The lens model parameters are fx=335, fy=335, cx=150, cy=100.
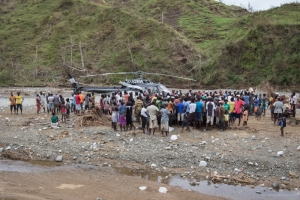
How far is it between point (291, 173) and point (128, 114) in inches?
274

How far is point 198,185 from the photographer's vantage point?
982 cm

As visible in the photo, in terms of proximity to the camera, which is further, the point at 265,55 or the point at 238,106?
the point at 265,55

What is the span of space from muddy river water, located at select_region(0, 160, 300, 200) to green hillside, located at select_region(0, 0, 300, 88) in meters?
25.9

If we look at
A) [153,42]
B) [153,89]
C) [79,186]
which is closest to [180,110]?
[153,89]

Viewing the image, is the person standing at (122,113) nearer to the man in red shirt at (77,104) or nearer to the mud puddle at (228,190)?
the mud puddle at (228,190)

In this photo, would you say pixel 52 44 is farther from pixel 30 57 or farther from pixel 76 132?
pixel 76 132

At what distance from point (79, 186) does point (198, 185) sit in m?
3.47

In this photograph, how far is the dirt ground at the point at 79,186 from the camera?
8.85 m

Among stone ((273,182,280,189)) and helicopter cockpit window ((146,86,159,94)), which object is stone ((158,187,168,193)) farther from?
helicopter cockpit window ((146,86,159,94))

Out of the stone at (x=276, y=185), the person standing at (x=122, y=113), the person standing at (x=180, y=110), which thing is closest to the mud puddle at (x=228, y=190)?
the stone at (x=276, y=185)

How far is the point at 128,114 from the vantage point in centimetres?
1452

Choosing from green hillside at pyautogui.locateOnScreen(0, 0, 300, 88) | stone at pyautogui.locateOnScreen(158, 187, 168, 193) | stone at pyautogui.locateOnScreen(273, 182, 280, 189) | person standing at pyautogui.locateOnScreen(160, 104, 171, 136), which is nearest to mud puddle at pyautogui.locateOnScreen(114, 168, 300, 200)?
stone at pyautogui.locateOnScreen(273, 182, 280, 189)

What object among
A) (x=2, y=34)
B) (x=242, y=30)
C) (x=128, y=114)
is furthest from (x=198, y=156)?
(x=2, y=34)

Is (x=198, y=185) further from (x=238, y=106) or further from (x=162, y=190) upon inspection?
(x=238, y=106)
